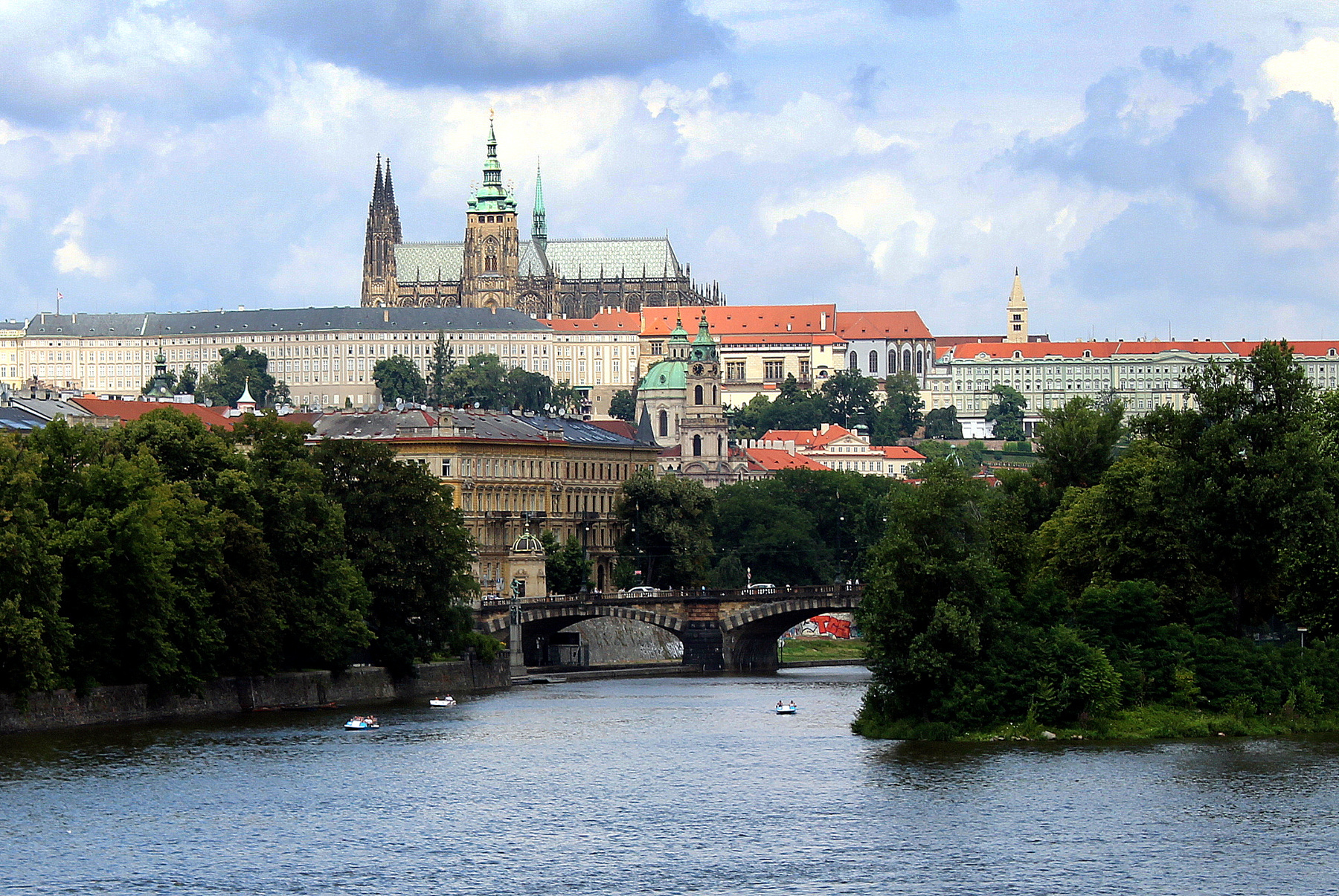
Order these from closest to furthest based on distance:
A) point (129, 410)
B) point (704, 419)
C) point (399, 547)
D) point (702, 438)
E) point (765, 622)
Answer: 1. point (399, 547)
2. point (765, 622)
3. point (129, 410)
4. point (702, 438)
5. point (704, 419)

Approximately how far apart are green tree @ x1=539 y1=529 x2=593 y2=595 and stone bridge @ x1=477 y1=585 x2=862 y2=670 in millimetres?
5404

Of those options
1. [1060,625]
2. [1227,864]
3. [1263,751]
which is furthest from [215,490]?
[1227,864]

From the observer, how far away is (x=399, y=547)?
8375cm

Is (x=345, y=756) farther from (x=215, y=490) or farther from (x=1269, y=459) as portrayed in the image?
(x=1269, y=459)

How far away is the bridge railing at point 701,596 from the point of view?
104 m

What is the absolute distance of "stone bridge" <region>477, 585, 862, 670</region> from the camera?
10412cm

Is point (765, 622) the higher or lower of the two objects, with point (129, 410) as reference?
lower

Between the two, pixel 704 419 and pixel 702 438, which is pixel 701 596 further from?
pixel 704 419

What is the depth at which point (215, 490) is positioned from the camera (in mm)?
75062

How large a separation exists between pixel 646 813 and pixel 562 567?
60.3 m

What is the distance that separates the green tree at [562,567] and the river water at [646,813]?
142 ft

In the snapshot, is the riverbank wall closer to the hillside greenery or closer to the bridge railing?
the hillside greenery

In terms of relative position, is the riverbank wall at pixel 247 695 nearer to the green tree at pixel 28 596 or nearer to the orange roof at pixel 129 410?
the green tree at pixel 28 596

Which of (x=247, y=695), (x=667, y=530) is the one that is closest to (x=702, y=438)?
(x=667, y=530)
